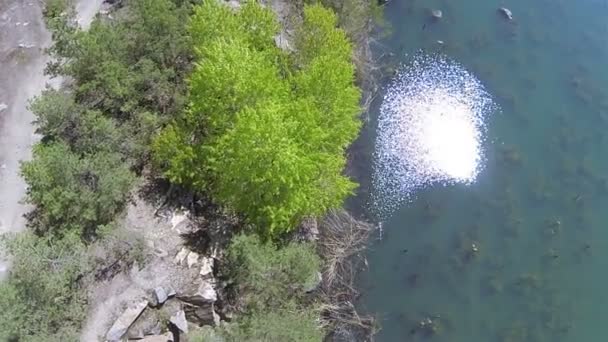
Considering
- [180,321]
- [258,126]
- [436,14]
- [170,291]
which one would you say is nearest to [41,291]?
[170,291]

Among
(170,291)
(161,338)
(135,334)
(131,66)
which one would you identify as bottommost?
(161,338)

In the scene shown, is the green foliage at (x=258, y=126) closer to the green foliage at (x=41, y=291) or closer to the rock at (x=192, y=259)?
the rock at (x=192, y=259)

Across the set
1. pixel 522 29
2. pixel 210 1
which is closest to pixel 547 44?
pixel 522 29

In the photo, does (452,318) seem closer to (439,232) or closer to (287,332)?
(439,232)

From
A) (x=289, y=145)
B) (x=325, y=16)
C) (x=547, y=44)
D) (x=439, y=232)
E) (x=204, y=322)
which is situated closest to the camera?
(x=289, y=145)

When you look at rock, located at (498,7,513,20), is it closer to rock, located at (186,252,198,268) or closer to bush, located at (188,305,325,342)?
bush, located at (188,305,325,342)

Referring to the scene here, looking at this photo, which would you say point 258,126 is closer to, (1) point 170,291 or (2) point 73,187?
(2) point 73,187
